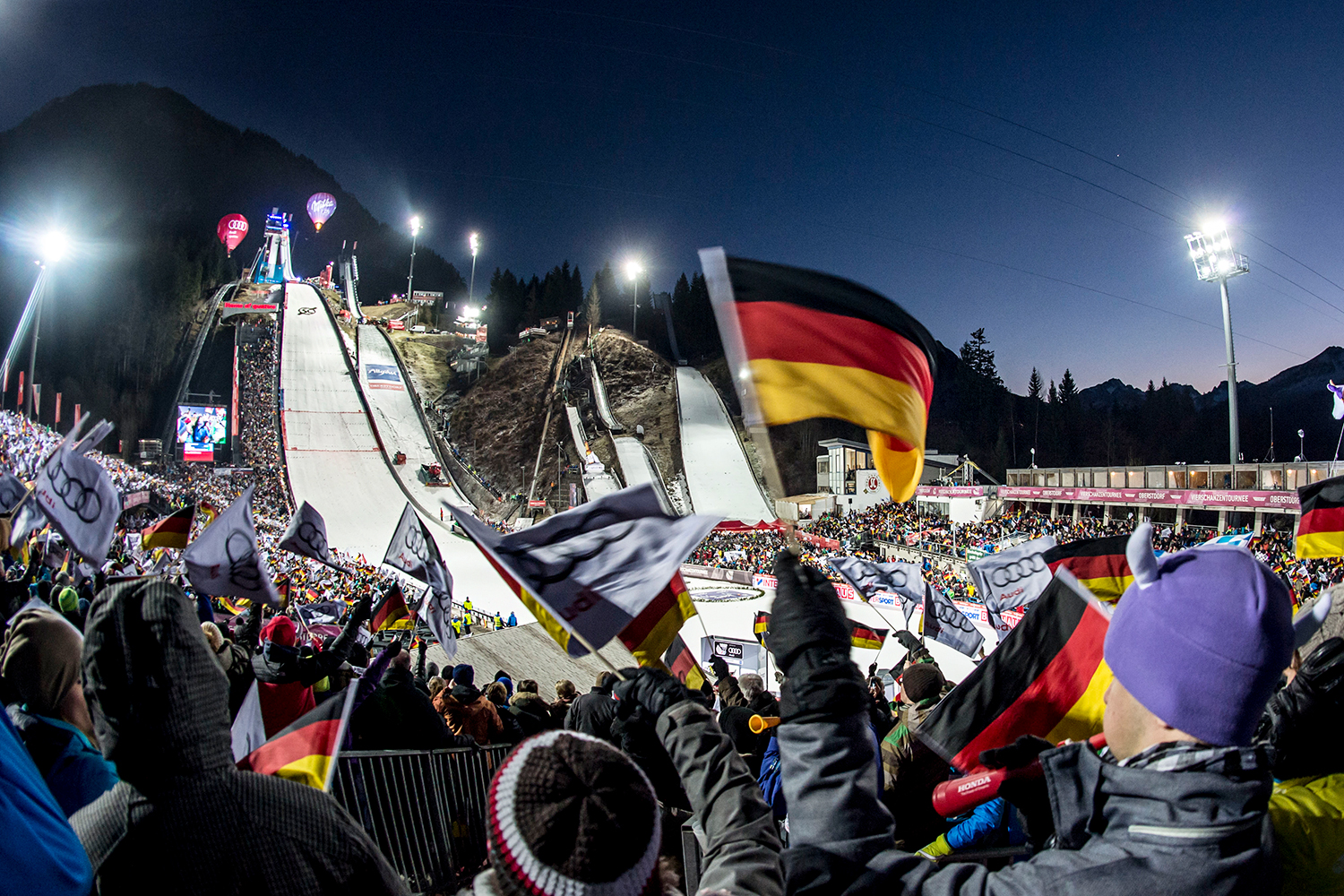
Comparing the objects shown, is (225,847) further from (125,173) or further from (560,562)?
(125,173)

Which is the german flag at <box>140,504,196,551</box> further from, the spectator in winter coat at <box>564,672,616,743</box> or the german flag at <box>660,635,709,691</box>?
the spectator in winter coat at <box>564,672,616,743</box>

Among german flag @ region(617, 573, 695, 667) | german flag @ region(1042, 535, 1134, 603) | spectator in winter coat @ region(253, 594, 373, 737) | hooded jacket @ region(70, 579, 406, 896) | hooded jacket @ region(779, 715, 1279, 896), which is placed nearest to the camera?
hooded jacket @ region(779, 715, 1279, 896)

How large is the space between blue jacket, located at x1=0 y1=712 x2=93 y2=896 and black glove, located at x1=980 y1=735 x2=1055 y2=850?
1522 millimetres

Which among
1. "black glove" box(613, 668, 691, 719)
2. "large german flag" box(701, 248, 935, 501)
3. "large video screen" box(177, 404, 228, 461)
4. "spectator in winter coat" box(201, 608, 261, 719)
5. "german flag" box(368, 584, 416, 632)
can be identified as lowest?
"german flag" box(368, 584, 416, 632)

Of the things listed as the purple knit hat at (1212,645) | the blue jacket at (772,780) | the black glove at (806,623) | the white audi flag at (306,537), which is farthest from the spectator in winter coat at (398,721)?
the white audi flag at (306,537)

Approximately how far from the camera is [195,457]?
3819 cm

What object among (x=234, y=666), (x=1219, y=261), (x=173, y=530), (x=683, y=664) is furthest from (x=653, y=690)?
(x=1219, y=261)

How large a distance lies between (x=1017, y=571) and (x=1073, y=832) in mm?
6031

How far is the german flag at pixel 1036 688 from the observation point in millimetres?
2373

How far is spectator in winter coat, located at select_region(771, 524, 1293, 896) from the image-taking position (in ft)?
3.16

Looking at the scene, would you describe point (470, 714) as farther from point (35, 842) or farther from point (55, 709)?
point (35, 842)

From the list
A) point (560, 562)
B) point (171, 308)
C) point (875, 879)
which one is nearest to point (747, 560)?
point (560, 562)

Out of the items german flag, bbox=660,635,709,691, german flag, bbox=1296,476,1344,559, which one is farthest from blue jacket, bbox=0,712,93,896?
german flag, bbox=1296,476,1344,559

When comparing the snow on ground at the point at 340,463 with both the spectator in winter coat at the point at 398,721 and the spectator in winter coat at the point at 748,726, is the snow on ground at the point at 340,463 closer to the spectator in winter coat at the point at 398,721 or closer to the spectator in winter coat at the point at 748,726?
the spectator in winter coat at the point at 748,726
